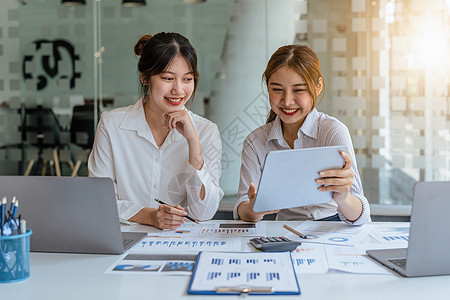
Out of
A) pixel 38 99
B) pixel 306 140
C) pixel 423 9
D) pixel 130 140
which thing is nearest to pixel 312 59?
pixel 306 140

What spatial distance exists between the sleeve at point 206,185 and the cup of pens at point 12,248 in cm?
95

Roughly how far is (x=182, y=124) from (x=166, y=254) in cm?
82

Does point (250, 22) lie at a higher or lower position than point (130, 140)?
higher

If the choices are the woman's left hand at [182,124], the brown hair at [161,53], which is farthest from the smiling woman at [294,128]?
the brown hair at [161,53]

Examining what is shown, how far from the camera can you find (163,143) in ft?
7.32

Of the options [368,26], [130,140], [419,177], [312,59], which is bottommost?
[419,177]

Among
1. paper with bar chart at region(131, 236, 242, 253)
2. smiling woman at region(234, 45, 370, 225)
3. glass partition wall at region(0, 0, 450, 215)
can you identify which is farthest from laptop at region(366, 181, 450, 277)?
glass partition wall at region(0, 0, 450, 215)

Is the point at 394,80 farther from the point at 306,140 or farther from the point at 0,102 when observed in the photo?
the point at 0,102

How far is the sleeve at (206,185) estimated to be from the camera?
209cm

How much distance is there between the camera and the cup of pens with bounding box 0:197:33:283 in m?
1.17

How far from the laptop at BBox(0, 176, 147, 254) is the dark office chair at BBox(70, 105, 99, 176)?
330 cm

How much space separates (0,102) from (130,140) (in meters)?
3.12

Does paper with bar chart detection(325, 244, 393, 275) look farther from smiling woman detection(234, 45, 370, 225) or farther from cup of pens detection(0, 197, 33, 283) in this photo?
cup of pens detection(0, 197, 33, 283)

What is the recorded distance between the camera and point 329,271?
49.1 inches
